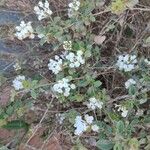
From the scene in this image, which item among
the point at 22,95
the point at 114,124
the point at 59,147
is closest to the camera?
the point at 114,124

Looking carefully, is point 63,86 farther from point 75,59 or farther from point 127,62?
point 127,62

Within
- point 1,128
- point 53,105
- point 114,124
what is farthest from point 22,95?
point 114,124

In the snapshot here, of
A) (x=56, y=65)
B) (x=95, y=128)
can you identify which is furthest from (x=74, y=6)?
(x=95, y=128)

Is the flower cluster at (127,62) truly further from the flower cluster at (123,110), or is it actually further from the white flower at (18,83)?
the white flower at (18,83)

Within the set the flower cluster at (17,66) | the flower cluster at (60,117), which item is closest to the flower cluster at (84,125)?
the flower cluster at (60,117)

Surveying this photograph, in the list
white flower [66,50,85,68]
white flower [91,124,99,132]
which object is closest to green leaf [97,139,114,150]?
white flower [91,124,99,132]

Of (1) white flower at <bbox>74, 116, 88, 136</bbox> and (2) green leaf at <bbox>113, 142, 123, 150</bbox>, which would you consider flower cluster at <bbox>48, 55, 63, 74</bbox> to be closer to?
(1) white flower at <bbox>74, 116, 88, 136</bbox>

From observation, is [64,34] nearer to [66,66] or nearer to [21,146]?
[66,66]
